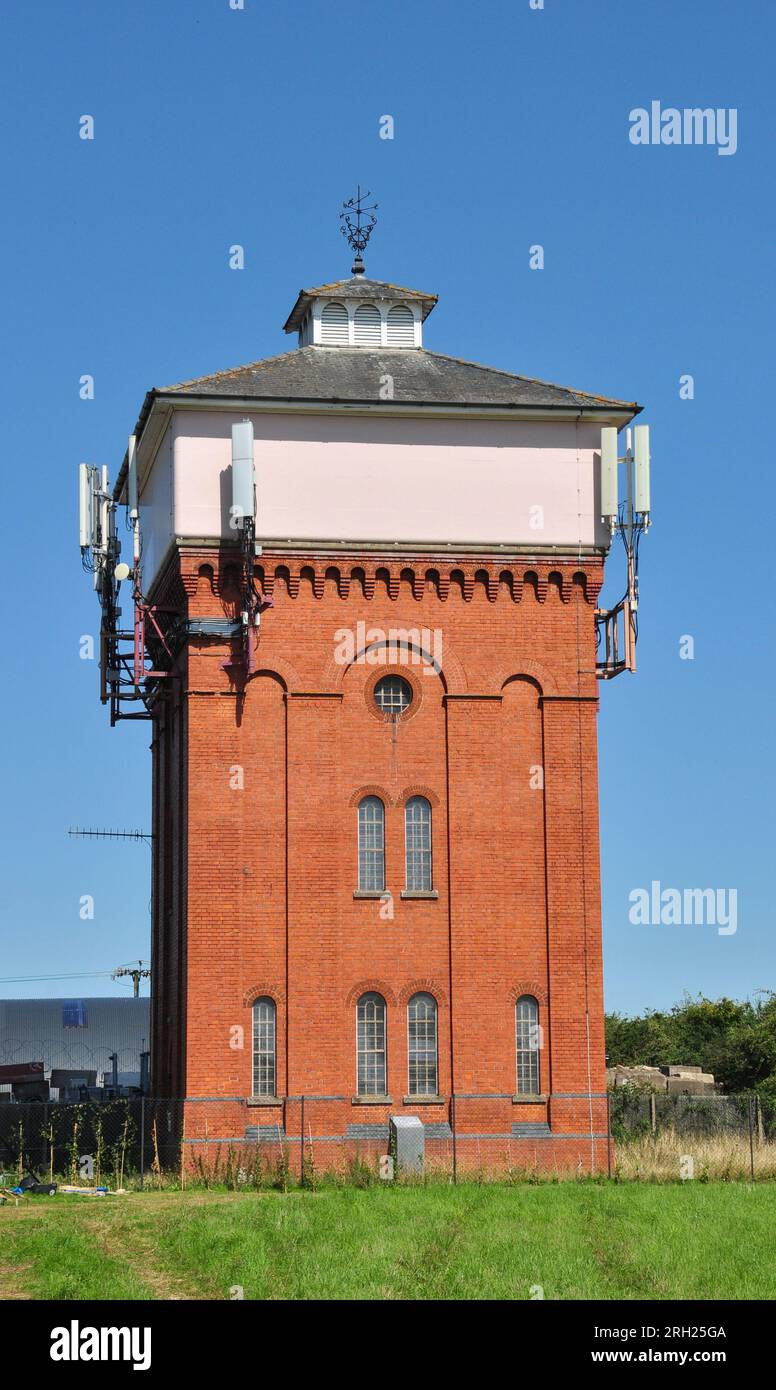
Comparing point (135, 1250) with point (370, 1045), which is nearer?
point (135, 1250)

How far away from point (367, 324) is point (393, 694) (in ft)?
31.6

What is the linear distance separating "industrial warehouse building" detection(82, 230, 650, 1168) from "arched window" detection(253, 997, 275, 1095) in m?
0.04

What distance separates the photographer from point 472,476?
129 feet

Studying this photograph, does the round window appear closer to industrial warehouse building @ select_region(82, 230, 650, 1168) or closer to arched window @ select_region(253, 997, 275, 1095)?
industrial warehouse building @ select_region(82, 230, 650, 1168)

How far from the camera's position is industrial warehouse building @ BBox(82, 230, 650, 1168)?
3738 centimetres

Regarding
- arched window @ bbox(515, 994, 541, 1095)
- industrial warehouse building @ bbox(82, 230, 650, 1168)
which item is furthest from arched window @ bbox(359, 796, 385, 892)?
arched window @ bbox(515, 994, 541, 1095)

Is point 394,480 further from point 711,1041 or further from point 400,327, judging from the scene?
point 711,1041

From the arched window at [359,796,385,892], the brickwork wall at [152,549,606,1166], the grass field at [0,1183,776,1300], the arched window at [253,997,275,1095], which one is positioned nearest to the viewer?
the grass field at [0,1183,776,1300]

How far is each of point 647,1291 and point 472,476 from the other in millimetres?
19552

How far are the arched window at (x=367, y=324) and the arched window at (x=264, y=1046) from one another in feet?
50.6

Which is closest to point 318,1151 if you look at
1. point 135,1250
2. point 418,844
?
point 418,844

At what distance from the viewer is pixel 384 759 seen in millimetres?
38719
